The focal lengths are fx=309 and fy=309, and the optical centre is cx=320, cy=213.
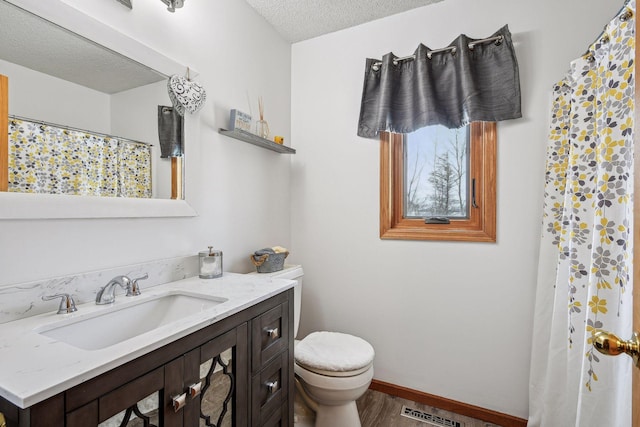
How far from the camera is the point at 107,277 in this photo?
44.1 inches

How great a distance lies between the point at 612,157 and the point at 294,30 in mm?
1910

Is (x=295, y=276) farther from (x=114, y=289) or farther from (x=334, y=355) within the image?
(x=114, y=289)

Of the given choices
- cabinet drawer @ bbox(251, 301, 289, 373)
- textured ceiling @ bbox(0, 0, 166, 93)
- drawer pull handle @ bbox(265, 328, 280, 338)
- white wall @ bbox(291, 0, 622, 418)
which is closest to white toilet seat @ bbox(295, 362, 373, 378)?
cabinet drawer @ bbox(251, 301, 289, 373)

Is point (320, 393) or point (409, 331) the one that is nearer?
point (320, 393)

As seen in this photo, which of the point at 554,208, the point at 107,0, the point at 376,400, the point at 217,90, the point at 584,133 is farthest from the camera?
the point at 376,400

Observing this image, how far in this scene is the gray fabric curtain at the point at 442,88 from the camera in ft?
5.42

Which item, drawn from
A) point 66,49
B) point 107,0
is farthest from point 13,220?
point 107,0

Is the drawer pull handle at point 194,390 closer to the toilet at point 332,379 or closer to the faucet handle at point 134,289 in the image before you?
the faucet handle at point 134,289

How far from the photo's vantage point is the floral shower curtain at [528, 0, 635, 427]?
963 mm

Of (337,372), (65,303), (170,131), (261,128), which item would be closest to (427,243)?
(337,372)

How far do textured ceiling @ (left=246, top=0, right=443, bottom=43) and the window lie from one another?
0.76m

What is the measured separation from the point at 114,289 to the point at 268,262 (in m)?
0.78

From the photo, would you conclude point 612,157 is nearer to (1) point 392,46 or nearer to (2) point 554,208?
(2) point 554,208

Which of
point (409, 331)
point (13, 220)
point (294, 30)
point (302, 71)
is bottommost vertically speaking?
point (409, 331)
